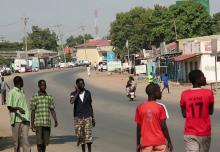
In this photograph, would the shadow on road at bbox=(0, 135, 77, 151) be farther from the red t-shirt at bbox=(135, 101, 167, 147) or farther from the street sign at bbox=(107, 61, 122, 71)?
the street sign at bbox=(107, 61, 122, 71)

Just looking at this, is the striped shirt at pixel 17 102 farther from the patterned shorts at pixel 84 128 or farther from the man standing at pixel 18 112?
the patterned shorts at pixel 84 128

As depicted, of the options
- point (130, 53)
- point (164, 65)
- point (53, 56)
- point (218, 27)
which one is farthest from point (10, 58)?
point (164, 65)

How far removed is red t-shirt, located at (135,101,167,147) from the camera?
24.3 feet

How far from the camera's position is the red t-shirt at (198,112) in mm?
7441

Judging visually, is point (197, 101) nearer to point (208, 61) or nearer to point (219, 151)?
point (219, 151)

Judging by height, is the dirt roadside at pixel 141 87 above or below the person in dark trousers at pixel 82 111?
below

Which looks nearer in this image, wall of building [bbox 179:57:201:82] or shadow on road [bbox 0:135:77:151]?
shadow on road [bbox 0:135:77:151]

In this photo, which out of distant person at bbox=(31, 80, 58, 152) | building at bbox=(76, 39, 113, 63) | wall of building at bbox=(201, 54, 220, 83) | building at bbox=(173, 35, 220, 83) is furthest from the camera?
building at bbox=(76, 39, 113, 63)

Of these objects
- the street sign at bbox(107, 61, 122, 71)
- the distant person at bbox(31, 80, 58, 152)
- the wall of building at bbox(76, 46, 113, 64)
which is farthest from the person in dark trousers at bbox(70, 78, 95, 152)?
the wall of building at bbox(76, 46, 113, 64)

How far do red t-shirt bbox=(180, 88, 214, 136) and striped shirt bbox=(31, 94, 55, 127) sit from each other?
4.36m

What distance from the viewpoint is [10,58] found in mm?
142750

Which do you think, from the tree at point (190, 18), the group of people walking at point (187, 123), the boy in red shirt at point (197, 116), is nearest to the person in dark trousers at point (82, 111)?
the group of people walking at point (187, 123)

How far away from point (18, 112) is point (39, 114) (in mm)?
430

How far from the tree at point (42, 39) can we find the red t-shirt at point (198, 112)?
164m
